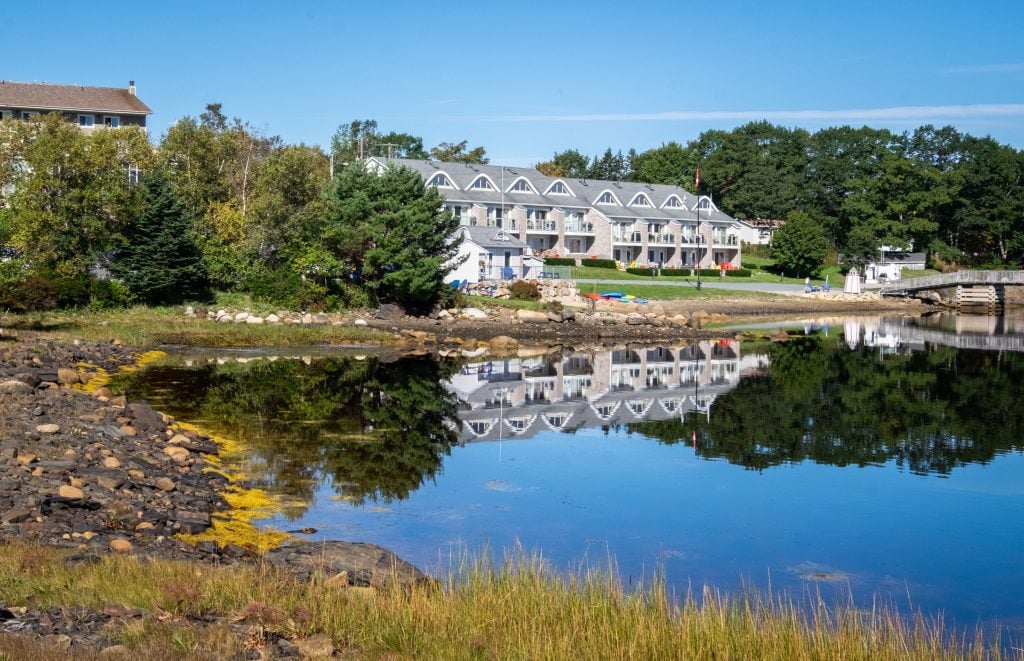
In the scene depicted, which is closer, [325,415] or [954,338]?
[325,415]

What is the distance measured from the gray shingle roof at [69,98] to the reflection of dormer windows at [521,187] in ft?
111

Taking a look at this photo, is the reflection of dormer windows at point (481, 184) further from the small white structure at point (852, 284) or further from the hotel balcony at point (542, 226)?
the small white structure at point (852, 284)

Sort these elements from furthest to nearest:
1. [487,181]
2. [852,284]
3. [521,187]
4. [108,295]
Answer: [521,187] → [487,181] → [852,284] → [108,295]

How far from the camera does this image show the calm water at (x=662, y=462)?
56.1ft

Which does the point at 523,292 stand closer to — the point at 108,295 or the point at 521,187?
the point at 108,295

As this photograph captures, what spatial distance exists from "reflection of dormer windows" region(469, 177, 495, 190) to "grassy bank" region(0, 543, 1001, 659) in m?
80.9

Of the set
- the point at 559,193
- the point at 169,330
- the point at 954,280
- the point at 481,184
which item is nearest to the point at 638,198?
the point at 559,193

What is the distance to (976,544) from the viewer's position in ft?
59.5

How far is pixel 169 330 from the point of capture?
154 ft

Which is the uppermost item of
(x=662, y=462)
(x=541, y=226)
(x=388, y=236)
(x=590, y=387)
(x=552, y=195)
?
(x=552, y=195)

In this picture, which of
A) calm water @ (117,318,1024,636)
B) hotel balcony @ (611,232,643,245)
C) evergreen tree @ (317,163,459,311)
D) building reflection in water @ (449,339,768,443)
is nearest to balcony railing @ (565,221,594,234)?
hotel balcony @ (611,232,643,245)

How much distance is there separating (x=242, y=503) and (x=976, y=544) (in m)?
13.1

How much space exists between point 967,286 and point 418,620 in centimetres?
9028

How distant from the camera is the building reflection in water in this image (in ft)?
102
